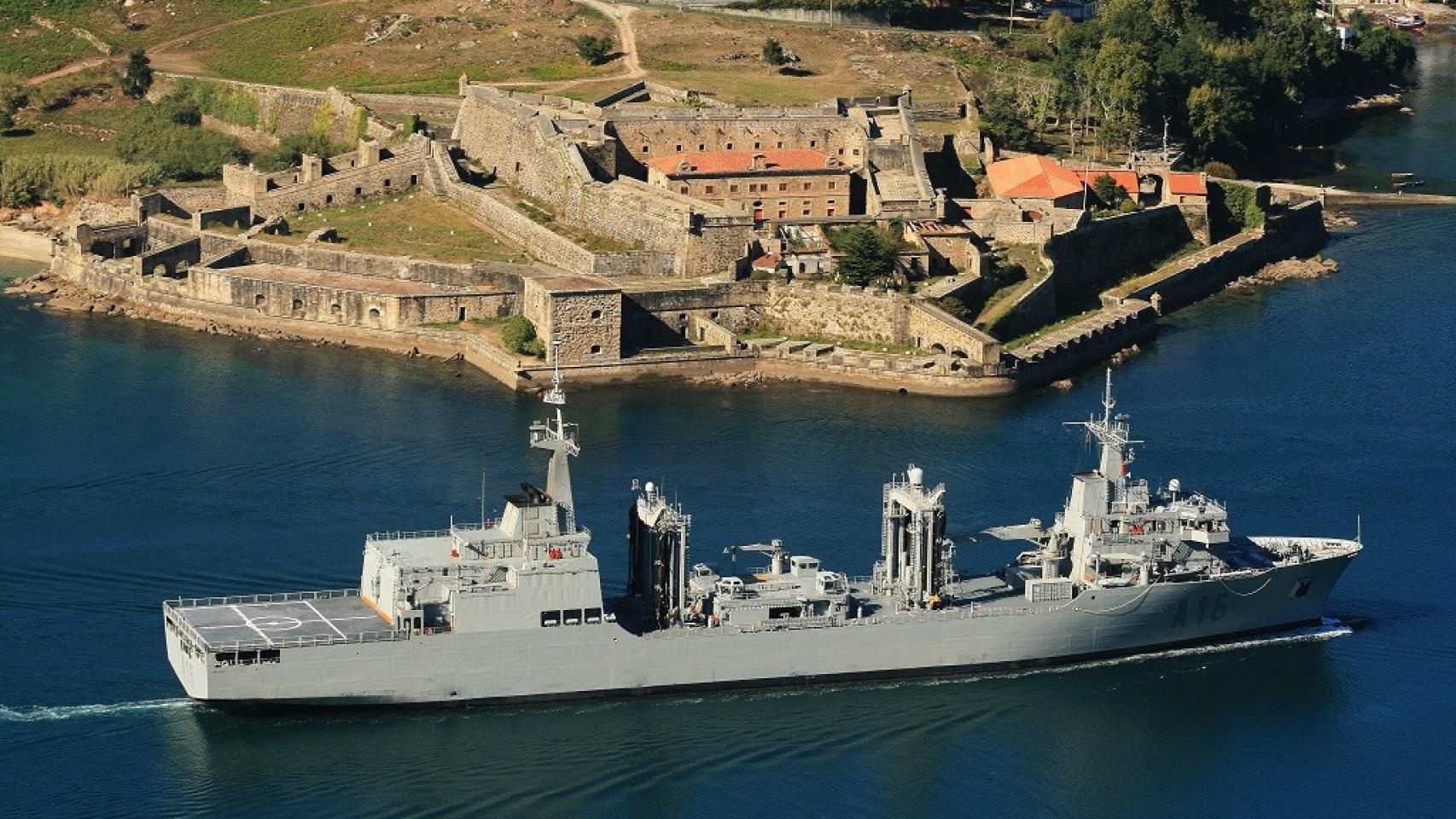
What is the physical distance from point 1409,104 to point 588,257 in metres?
61.3

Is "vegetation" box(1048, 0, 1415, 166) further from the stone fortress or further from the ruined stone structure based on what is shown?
the ruined stone structure

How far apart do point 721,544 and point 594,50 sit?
4609cm

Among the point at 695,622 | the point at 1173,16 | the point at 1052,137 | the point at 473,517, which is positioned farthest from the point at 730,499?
the point at 1173,16

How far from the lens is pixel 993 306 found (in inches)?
2995

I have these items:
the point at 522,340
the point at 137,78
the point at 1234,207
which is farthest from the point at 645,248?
the point at 137,78

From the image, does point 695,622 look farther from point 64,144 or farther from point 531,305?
point 64,144

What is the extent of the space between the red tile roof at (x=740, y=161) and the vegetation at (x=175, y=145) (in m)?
18.0

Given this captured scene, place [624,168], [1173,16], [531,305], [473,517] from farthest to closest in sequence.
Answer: [1173,16]
[624,168]
[531,305]
[473,517]

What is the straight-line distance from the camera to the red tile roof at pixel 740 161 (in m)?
82.8

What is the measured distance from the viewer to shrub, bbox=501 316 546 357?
7225 cm

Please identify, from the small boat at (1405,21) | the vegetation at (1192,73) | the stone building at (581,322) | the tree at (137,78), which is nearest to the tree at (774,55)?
the vegetation at (1192,73)

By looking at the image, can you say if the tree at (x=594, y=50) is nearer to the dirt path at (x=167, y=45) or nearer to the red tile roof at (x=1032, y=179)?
the dirt path at (x=167, y=45)

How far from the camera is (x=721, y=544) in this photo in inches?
2211

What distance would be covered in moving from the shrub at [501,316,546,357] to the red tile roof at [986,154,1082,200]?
19086 mm
